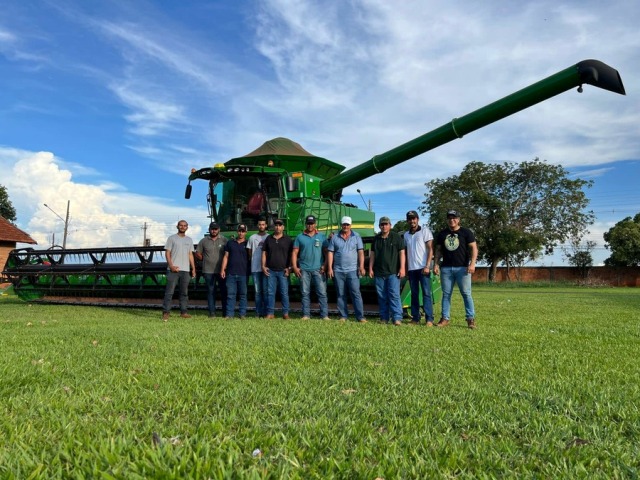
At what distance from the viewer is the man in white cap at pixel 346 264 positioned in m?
8.71

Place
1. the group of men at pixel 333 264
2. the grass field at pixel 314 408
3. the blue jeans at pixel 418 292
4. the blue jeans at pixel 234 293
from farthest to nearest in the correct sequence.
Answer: the blue jeans at pixel 234 293
the blue jeans at pixel 418 292
the group of men at pixel 333 264
the grass field at pixel 314 408

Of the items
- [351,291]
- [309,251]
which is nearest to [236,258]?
[309,251]

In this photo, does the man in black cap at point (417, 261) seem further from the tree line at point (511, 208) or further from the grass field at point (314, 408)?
the tree line at point (511, 208)

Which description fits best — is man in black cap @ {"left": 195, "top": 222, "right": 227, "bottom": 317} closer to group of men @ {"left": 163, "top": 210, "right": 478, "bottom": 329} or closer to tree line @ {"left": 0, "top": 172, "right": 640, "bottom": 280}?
group of men @ {"left": 163, "top": 210, "right": 478, "bottom": 329}

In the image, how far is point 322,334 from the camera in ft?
21.6

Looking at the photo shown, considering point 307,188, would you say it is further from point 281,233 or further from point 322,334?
point 322,334

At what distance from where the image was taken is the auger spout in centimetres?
843

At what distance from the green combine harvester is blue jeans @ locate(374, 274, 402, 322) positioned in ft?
2.32

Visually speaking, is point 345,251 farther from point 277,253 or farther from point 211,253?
point 211,253

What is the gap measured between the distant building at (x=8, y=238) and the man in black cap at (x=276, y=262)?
26704 mm

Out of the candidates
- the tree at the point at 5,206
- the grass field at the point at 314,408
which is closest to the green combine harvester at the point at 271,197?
the grass field at the point at 314,408

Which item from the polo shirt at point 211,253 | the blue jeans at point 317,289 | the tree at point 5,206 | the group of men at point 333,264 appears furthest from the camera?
the tree at point 5,206

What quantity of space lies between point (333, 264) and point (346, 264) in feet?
1.04

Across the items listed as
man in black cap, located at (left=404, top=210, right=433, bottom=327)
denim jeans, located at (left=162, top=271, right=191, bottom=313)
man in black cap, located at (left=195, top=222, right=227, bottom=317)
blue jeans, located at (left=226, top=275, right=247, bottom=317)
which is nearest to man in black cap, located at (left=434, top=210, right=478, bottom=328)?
man in black cap, located at (left=404, top=210, right=433, bottom=327)
